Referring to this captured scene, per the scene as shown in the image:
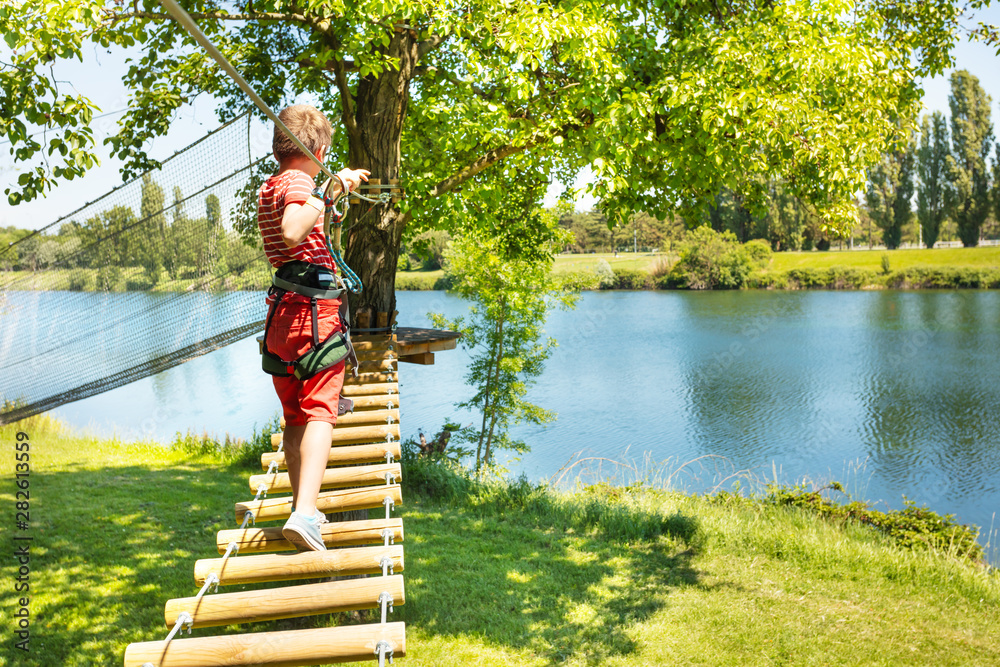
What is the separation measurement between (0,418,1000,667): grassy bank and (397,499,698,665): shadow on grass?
0.05 ft

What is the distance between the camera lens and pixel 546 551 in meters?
5.53

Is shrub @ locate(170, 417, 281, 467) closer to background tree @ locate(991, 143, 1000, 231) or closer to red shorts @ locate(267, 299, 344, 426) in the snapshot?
red shorts @ locate(267, 299, 344, 426)

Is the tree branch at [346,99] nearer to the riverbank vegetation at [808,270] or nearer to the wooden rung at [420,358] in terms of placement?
the wooden rung at [420,358]

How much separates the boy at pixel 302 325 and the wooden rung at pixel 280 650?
1.35 feet

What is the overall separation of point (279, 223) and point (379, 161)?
104 inches

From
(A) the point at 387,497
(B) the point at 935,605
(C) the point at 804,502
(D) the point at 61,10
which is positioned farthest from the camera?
(C) the point at 804,502

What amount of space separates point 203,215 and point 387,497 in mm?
3651

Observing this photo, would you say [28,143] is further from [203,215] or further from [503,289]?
[503,289]

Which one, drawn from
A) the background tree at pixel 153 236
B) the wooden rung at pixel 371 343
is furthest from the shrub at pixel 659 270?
the background tree at pixel 153 236

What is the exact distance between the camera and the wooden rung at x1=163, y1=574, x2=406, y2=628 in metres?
1.94

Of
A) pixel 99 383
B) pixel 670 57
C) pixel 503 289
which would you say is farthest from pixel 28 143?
pixel 503 289

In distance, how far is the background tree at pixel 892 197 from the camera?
3356cm

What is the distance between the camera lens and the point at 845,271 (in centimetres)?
3753

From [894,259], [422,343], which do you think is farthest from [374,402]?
[894,259]
